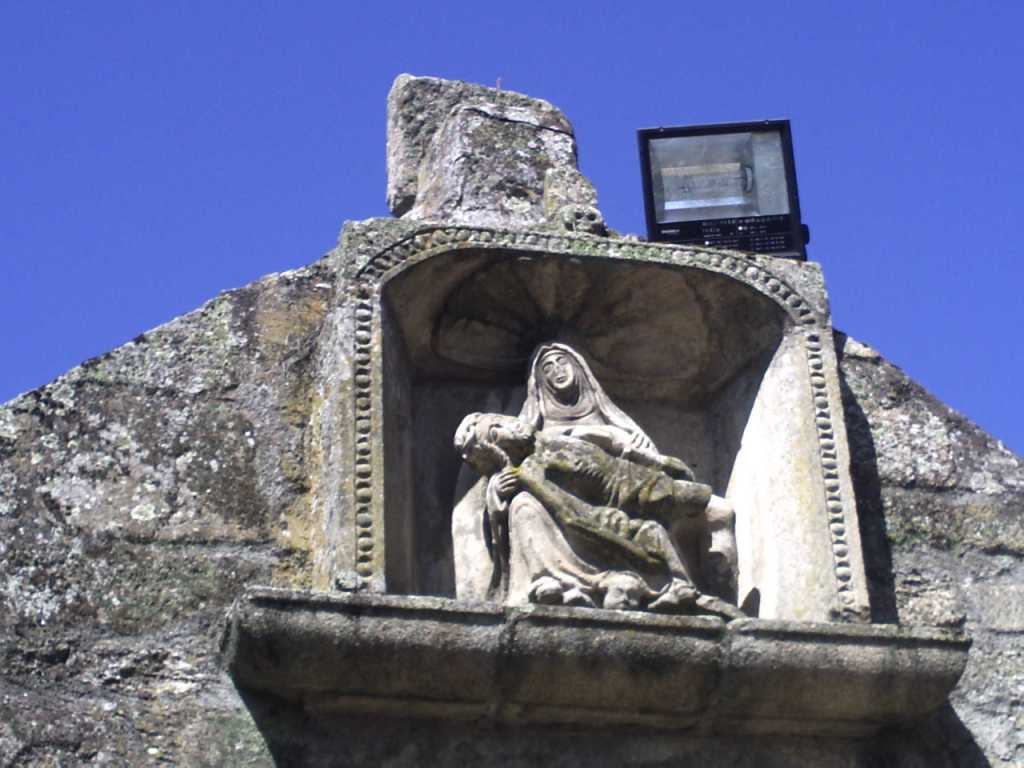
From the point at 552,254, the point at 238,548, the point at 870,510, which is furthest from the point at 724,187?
the point at 238,548

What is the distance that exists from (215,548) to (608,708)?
1.29m

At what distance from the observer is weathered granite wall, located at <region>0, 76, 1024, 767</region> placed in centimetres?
672

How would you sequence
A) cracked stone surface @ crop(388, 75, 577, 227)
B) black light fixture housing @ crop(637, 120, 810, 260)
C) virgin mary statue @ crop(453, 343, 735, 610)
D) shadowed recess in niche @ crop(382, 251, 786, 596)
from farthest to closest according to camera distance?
black light fixture housing @ crop(637, 120, 810, 260), cracked stone surface @ crop(388, 75, 577, 227), shadowed recess in niche @ crop(382, 251, 786, 596), virgin mary statue @ crop(453, 343, 735, 610)

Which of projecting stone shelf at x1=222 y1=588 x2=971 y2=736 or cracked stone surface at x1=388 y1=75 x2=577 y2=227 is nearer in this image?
projecting stone shelf at x1=222 y1=588 x2=971 y2=736

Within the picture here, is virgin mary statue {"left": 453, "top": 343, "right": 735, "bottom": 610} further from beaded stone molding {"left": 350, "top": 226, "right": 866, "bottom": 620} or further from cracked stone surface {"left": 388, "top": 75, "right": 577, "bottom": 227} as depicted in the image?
cracked stone surface {"left": 388, "top": 75, "right": 577, "bottom": 227}

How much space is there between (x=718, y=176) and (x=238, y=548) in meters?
2.51

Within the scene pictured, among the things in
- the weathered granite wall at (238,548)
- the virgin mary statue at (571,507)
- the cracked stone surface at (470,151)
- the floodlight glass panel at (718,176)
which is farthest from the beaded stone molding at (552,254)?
the floodlight glass panel at (718,176)

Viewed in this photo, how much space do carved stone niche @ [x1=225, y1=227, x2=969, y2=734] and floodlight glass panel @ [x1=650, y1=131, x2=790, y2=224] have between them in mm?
680

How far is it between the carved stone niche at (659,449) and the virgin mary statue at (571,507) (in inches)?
6.6

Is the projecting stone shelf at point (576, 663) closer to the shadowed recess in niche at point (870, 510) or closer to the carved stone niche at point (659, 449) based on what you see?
the carved stone niche at point (659, 449)

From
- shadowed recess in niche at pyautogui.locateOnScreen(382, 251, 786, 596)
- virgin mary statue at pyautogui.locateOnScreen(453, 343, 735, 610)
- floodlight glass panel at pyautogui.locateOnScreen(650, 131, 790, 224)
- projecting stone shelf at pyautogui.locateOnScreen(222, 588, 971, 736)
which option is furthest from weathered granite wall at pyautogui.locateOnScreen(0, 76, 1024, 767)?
floodlight glass panel at pyautogui.locateOnScreen(650, 131, 790, 224)

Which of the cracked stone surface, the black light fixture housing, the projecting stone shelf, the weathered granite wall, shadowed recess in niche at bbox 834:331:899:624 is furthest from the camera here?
the black light fixture housing

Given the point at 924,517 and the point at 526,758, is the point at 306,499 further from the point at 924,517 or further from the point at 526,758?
the point at 924,517

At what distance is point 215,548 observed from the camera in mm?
7137
